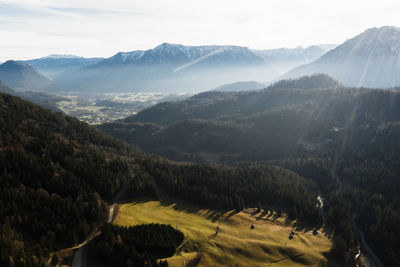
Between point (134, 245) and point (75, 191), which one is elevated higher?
point (75, 191)

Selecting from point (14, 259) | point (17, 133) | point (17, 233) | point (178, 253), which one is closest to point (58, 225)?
point (17, 233)

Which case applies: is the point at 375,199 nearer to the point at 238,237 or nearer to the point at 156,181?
the point at 238,237

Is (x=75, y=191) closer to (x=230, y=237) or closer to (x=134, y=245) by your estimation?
(x=134, y=245)

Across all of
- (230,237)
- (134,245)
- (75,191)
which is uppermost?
(75,191)

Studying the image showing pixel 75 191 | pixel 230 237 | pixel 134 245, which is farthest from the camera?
pixel 230 237

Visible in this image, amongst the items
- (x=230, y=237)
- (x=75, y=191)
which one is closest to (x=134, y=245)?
(x=75, y=191)

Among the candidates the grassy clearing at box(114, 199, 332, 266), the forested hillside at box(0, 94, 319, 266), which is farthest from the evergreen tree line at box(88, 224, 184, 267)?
the grassy clearing at box(114, 199, 332, 266)

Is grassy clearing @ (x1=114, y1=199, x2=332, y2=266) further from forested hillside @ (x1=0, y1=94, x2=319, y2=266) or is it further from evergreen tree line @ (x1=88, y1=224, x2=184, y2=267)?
Answer: forested hillside @ (x1=0, y1=94, x2=319, y2=266)

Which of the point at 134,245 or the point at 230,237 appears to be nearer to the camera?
Answer: the point at 134,245

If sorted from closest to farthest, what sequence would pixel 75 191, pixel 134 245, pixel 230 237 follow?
pixel 134 245 < pixel 75 191 < pixel 230 237
